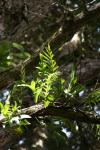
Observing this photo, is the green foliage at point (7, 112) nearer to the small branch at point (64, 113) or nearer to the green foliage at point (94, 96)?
the small branch at point (64, 113)

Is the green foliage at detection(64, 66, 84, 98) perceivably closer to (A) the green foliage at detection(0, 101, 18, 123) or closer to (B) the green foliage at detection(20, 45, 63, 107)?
(B) the green foliage at detection(20, 45, 63, 107)

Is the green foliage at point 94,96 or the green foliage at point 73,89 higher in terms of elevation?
the green foliage at point 73,89

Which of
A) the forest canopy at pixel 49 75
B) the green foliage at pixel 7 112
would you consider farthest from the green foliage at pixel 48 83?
the green foliage at pixel 7 112

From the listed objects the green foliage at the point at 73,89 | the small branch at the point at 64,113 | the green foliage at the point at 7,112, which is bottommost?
the small branch at the point at 64,113

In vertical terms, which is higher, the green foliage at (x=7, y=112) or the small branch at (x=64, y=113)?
the green foliage at (x=7, y=112)

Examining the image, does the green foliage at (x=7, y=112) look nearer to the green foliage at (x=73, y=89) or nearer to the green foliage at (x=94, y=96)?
the green foliage at (x=73, y=89)

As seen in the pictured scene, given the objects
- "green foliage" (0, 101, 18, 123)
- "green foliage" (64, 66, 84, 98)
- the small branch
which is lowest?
the small branch

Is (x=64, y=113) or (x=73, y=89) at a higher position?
(x=73, y=89)

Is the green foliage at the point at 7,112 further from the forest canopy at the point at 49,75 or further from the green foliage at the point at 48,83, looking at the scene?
the green foliage at the point at 48,83

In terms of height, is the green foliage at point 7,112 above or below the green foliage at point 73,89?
below

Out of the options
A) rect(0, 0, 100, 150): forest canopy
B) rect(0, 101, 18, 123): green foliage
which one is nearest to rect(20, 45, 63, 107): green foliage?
rect(0, 0, 100, 150): forest canopy

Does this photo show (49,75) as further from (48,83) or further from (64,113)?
(64,113)

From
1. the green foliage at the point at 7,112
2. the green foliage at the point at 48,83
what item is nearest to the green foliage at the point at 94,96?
the green foliage at the point at 48,83

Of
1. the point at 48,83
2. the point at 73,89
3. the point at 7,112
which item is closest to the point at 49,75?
the point at 48,83
